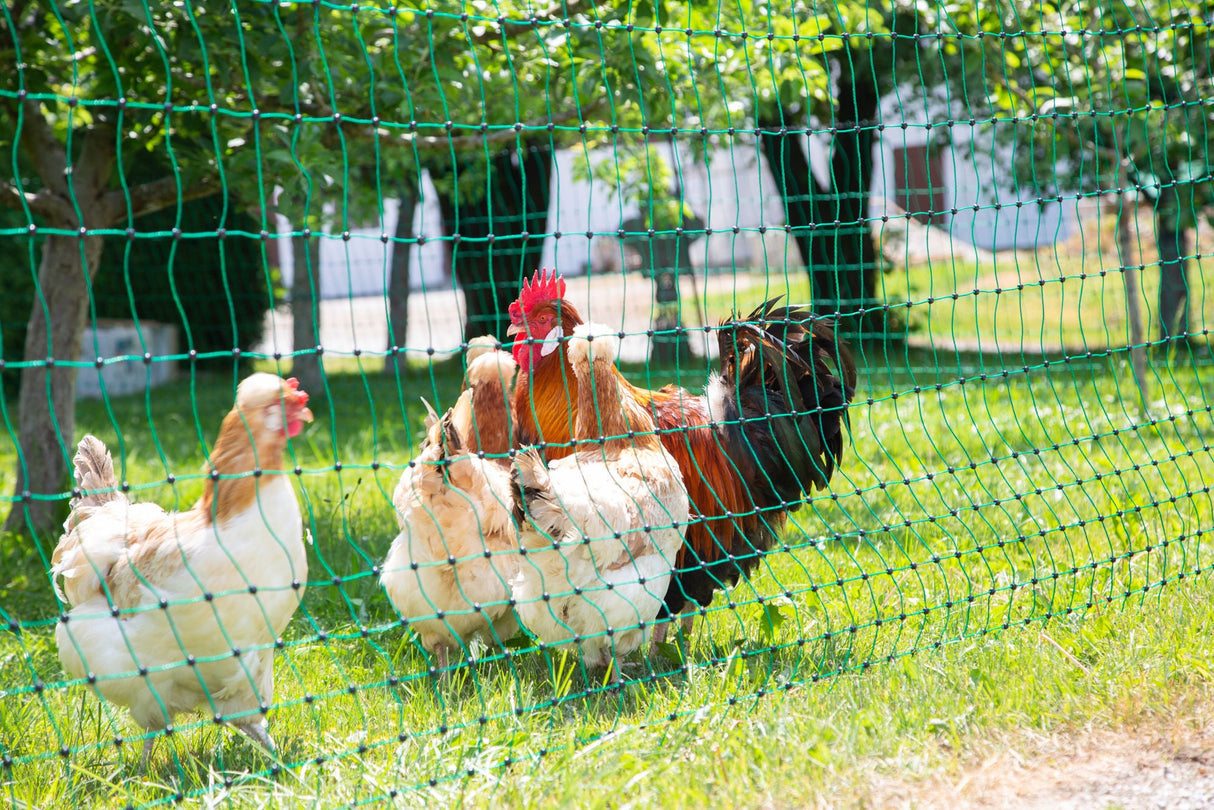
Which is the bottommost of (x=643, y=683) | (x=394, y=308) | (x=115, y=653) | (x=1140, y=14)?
(x=643, y=683)

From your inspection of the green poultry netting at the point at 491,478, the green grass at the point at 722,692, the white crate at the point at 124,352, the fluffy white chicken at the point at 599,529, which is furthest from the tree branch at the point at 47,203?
the white crate at the point at 124,352

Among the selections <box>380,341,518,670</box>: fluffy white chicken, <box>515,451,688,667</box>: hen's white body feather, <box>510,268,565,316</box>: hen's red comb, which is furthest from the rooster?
<box>515,451,688,667</box>: hen's white body feather

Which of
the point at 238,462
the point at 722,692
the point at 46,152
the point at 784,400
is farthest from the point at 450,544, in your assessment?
the point at 46,152

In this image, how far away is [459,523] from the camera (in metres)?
3.46

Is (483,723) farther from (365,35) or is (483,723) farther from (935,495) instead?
(935,495)

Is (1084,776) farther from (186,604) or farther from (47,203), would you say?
(47,203)

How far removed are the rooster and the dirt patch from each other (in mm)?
1304

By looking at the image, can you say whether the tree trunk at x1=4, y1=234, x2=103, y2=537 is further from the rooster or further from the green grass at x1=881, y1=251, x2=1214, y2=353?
the green grass at x1=881, y1=251, x2=1214, y2=353

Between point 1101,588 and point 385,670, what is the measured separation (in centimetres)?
263

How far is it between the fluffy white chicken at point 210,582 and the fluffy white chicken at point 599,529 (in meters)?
0.78

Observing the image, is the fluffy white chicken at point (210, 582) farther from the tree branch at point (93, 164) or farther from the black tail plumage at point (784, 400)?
the tree branch at point (93, 164)

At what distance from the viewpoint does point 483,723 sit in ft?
9.06

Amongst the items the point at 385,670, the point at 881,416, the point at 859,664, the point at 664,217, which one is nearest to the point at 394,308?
the point at 664,217

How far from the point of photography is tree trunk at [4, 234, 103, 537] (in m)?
4.98
